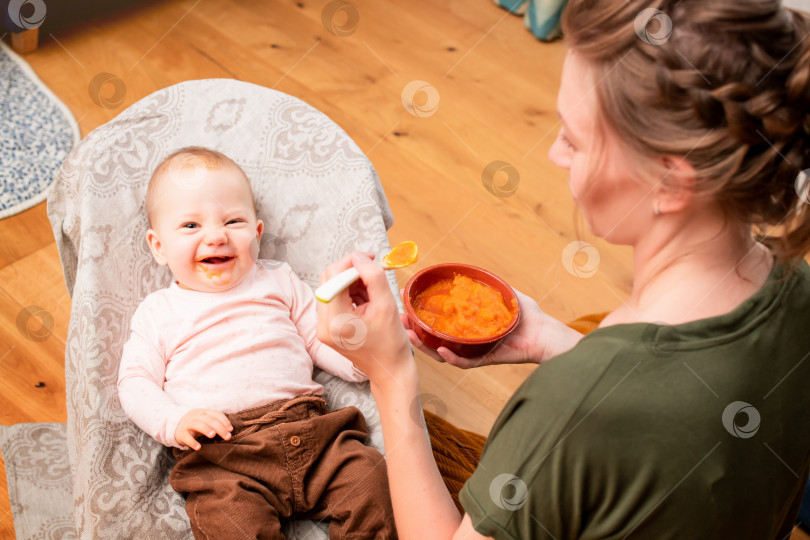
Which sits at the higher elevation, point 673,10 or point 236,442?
point 673,10

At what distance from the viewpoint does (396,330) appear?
42.0 inches

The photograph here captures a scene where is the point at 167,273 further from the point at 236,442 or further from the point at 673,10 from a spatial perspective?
the point at 673,10

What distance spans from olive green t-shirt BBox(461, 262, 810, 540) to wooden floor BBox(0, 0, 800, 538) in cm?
111

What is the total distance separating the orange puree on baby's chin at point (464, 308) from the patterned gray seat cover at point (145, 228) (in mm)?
270

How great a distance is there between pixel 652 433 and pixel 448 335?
0.44 m

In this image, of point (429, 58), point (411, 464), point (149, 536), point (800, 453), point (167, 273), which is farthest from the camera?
point (429, 58)

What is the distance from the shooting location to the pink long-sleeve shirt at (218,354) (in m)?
1.28

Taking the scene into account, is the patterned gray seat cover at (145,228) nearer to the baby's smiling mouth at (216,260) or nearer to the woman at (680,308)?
the baby's smiling mouth at (216,260)

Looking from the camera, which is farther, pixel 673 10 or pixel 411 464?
pixel 411 464

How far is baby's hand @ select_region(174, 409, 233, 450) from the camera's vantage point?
3.92ft

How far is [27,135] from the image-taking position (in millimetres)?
2482

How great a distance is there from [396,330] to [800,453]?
0.56 metres

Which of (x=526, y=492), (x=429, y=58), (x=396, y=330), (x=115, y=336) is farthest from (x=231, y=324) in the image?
(x=429, y=58)

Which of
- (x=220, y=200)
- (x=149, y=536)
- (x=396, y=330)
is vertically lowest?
(x=149, y=536)
